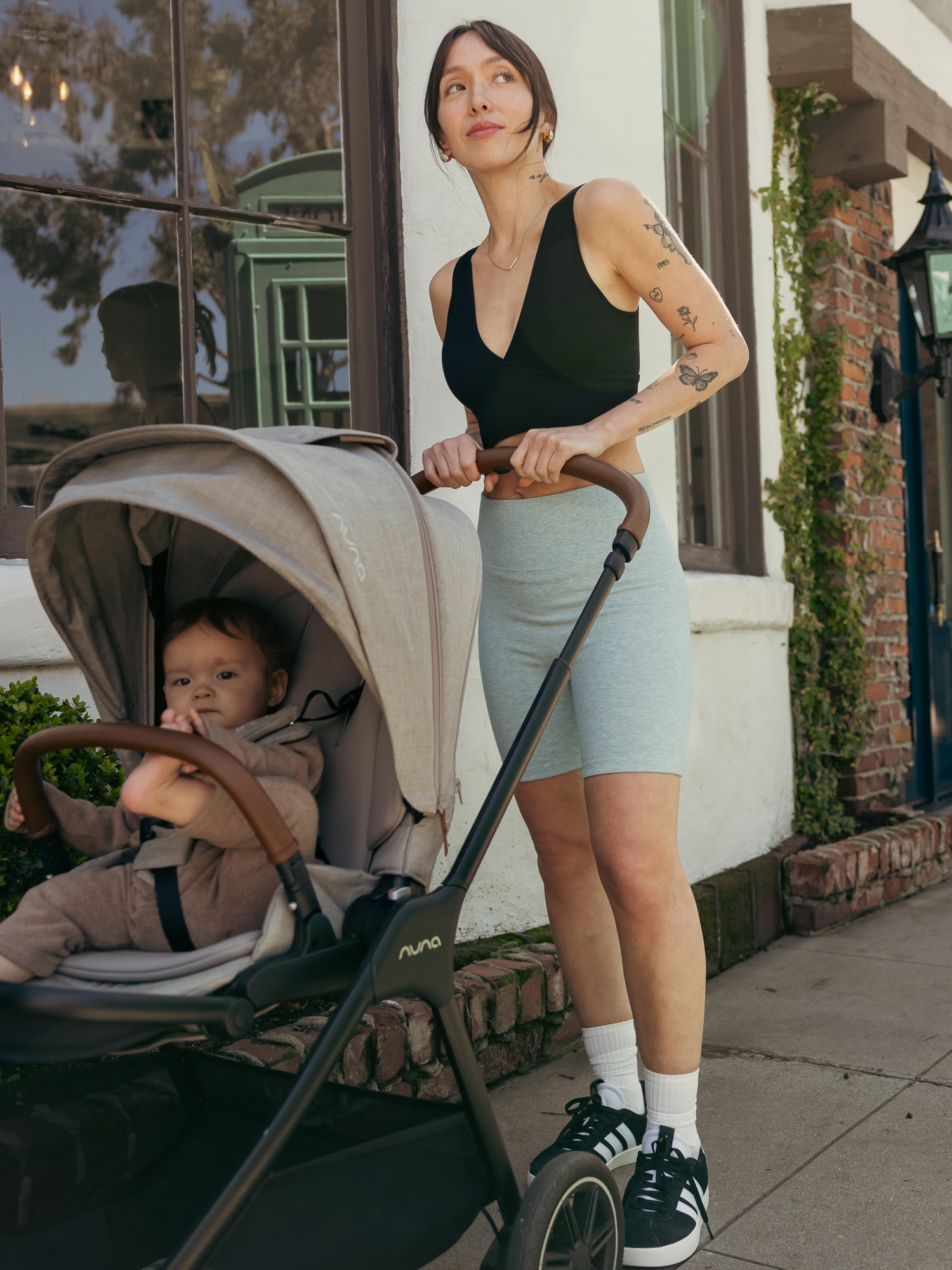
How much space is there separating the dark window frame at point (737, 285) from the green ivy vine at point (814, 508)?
0.20 meters

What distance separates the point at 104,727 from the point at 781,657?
151 inches

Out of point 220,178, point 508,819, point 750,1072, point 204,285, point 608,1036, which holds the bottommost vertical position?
point 750,1072

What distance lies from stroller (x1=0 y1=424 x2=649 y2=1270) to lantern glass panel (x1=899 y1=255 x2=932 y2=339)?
140 inches

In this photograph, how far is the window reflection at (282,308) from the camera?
3.24 m

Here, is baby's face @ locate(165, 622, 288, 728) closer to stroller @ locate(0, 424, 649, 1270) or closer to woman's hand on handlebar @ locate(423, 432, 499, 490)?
stroller @ locate(0, 424, 649, 1270)

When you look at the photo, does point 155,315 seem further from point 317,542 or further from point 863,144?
point 863,144

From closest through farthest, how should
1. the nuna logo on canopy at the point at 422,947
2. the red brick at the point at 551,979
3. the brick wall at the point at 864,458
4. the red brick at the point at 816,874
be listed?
the nuna logo on canopy at the point at 422,947
the red brick at the point at 551,979
the red brick at the point at 816,874
the brick wall at the point at 864,458

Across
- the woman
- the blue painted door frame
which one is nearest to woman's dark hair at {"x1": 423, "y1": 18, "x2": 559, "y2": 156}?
the woman

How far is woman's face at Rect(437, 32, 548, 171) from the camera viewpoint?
2107mm

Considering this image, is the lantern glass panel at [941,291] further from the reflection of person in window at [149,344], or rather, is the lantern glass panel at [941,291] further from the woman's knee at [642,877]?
the woman's knee at [642,877]

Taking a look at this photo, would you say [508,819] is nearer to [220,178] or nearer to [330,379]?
[330,379]

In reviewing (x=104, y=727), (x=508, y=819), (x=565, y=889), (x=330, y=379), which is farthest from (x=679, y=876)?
(x=330, y=379)

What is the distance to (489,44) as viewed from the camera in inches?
82.7

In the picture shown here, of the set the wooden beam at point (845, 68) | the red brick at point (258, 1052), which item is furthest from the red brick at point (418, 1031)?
the wooden beam at point (845, 68)
